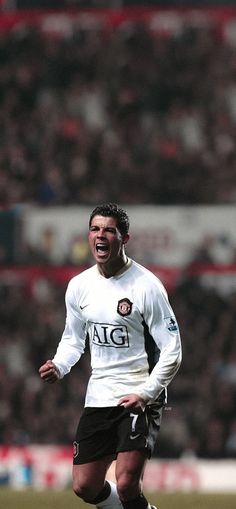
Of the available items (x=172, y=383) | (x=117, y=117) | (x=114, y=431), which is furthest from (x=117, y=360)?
(x=117, y=117)

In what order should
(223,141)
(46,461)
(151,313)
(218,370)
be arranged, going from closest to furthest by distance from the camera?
1. (151,313)
2. (46,461)
3. (218,370)
4. (223,141)

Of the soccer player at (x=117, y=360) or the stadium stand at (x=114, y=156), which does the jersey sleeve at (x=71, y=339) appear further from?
the stadium stand at (x=114, y=156)

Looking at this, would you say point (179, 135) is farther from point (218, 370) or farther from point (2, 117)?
point (218, 370)

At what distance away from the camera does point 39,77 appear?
22469 millimetres

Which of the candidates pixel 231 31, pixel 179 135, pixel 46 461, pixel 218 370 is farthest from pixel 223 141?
pixel 46 461

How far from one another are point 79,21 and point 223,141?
9.96 ft

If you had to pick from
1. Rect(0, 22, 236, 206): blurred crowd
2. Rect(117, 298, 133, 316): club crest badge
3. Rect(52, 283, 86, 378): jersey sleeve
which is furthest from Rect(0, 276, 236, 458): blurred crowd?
Rect(117, 298, 133, 316): club crest badge

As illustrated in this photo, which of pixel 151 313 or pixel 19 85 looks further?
pixel 19 85

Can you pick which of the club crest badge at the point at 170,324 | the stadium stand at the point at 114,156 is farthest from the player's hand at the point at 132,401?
the stadium stand at the point at 114,156

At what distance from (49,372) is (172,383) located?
11.1 metres

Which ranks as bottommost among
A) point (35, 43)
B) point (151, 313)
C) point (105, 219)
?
point (151, 313)

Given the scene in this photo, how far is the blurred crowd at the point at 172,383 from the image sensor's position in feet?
62.2

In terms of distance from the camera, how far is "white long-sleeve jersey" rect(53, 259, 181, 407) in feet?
27.7

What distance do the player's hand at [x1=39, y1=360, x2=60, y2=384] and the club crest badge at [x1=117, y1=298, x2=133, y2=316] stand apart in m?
0.52
